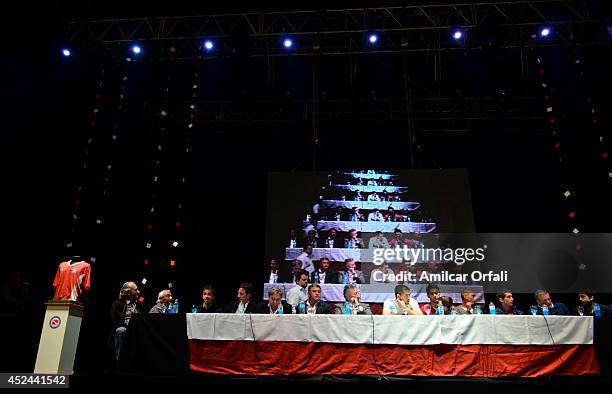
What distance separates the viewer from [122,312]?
555 centimetres

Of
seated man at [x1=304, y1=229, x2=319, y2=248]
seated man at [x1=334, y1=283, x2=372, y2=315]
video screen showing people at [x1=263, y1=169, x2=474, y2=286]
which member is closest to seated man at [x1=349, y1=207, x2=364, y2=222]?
video screen showing people at [x1=263, y1=169, x2=474, y2=286]

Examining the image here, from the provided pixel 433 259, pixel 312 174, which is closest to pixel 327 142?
pixel 312 174

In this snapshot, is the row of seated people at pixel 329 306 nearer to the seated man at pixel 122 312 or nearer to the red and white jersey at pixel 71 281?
the seated man at pixel 122 312

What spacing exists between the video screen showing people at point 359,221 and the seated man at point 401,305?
76.3 inches

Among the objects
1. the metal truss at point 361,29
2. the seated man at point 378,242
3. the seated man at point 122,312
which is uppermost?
the metal truss at point 361,29

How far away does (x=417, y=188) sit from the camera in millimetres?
7703

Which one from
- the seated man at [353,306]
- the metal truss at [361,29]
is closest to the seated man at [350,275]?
the seated man at [353,306]

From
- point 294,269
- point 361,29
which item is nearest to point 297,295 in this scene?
point 294,269

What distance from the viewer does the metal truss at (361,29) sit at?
739 centimetres

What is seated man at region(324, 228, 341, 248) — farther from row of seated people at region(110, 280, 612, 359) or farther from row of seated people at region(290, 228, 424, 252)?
row of seated people at region(110, 280, 612, 359)

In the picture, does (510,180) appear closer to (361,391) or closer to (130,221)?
(361,391)

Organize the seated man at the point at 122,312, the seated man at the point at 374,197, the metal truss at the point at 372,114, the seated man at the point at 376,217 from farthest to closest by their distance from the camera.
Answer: the metal truss at the point at 372,114 < the seated man at the point at 374,197 < the seated man at the point at 376,217 < the seated man at the point at 122,312

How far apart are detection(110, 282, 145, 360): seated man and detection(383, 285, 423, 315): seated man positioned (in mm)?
2687

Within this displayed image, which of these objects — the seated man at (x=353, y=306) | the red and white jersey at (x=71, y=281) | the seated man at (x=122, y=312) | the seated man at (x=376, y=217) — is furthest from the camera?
the seated man at (x=376, y=217)
